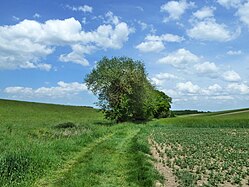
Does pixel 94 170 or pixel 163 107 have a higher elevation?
pixel 163 107

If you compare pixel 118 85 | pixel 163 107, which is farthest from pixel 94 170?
pixel 163 107

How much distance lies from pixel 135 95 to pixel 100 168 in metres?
44.8

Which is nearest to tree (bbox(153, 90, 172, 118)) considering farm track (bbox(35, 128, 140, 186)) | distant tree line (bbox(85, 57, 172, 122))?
distant tree line (bbox(85, 57, 172, 122))

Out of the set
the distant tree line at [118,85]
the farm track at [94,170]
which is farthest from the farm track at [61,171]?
the distant tree line at [118,85]

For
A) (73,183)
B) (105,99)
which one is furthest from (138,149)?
(105,99)

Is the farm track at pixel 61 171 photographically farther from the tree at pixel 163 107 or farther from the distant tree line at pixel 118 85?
the tree at pixel 163 107

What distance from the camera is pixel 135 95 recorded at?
5988 cm

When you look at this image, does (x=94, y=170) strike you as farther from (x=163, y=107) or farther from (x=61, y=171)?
(x=163, y=107)

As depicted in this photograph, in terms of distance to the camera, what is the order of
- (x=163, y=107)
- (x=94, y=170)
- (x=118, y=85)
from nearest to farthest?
1. (x=94, y=170)
2. (x=118, y=85)
3. (x=163, y=107)

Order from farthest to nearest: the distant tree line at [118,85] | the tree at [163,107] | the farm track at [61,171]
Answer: the tree at [163,107]
the distant tree line at [118,85]
the farm track at [61,171]

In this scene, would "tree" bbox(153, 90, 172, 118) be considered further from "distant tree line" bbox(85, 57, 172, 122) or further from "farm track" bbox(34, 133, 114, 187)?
"farm track" bbox(34, 133, 114, 187)

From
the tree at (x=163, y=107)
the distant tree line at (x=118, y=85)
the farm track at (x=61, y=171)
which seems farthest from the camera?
Answer: the tree at (x=163, y=107)

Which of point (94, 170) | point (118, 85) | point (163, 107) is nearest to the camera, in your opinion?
point (94, 170)

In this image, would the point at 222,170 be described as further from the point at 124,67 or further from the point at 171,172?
the point at 124,67
